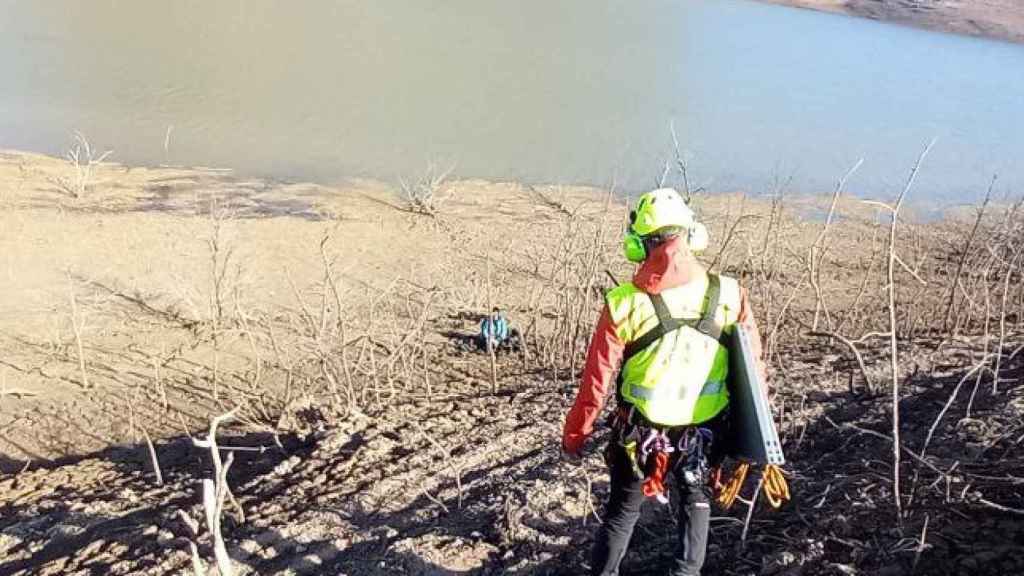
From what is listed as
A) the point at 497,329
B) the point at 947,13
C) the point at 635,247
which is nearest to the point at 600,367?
the point at 635,247

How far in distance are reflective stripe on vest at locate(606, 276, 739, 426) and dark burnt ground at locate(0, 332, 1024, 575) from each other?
2.82ft

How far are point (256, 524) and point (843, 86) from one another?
73.6ft

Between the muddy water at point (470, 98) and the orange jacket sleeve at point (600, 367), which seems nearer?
the orange jacket sleeve at point (600, 367)

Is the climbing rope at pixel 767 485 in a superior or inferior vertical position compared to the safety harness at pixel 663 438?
inferior

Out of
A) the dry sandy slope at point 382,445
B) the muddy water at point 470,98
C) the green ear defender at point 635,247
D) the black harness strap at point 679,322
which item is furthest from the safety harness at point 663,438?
the muddy water at point 470,98

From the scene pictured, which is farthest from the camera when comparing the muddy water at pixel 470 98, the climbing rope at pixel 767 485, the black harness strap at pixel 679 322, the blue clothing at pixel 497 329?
the muddy water at pixel 470 98

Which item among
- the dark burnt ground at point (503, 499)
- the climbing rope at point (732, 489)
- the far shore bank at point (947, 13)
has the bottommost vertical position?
the dark burnt ground at point (503, 499)

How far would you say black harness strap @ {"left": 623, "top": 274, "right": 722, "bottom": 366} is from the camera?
2842mm

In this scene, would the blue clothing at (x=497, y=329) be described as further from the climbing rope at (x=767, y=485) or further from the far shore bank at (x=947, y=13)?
the far shore bank at (x=947, y=13)

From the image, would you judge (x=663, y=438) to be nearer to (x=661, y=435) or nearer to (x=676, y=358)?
(x=661, y=435)

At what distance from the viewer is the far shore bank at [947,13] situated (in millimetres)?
38406

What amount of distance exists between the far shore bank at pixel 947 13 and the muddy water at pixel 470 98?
1289 cm

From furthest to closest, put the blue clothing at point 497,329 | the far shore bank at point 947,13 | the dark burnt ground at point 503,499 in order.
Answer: the far shore bank at point 947,13 → the blue clothing at point 497,329 → the dark burnt ground at point 503,499

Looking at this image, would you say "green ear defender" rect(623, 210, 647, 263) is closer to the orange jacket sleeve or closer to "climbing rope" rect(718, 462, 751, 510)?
the orange jacket sleeve
